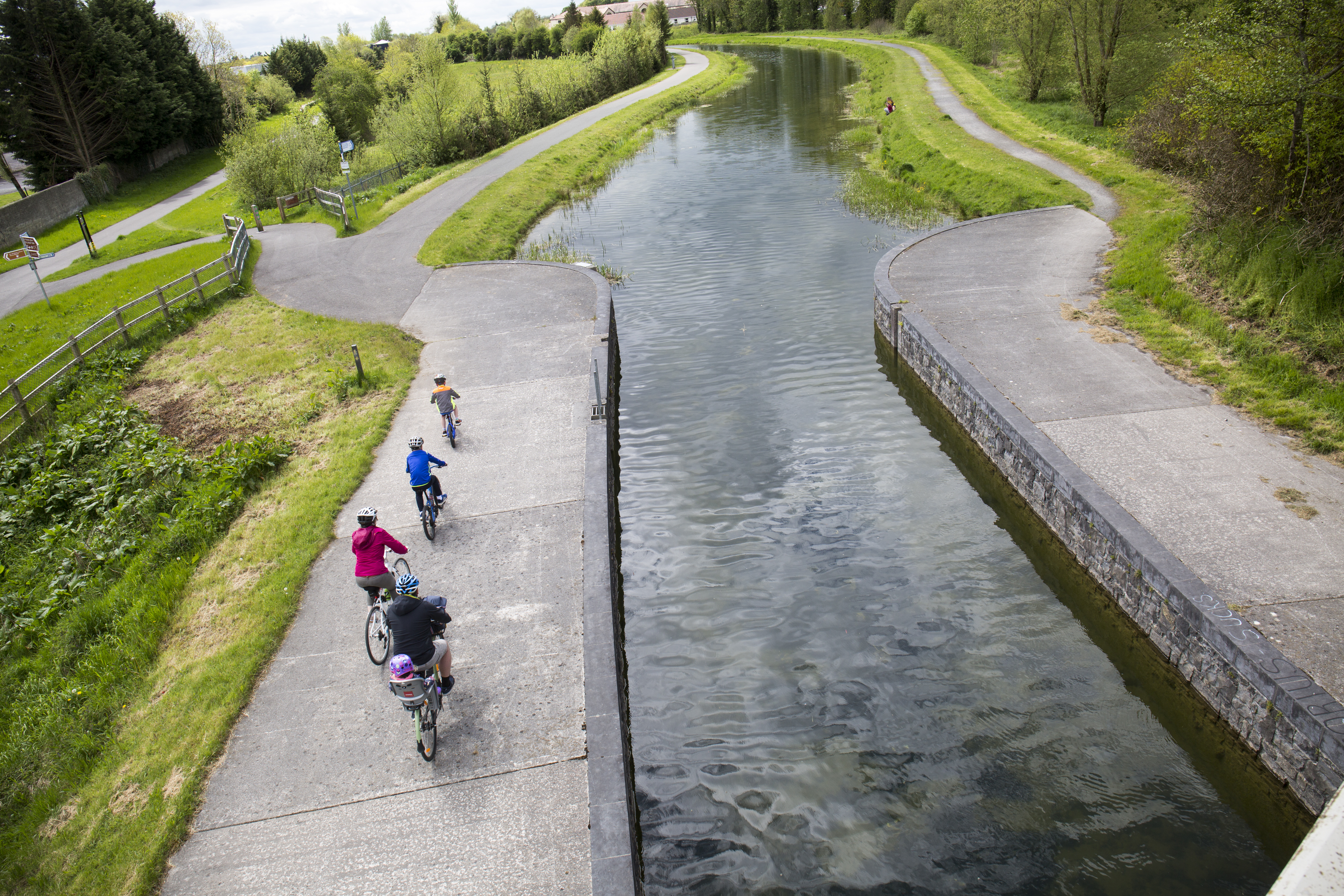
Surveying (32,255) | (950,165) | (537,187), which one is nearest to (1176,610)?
(950,165)

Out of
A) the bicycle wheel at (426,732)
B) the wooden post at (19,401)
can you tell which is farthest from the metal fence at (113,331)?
the bicycle wheel at (426,732)

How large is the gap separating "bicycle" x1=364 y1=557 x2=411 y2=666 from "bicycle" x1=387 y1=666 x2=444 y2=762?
1154mm

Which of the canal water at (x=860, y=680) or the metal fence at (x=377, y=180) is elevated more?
the metal fence at (x=377, y=180)

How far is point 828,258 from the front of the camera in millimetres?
21625

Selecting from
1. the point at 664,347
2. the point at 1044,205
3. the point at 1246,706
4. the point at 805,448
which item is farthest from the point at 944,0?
the point at 1246,706

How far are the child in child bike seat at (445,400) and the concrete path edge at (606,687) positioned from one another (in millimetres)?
2196

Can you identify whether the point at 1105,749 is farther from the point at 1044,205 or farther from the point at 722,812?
the point at 1044,205

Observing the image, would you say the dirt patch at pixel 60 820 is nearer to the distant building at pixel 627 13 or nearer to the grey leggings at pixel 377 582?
the grey leggings at pixel 377 582

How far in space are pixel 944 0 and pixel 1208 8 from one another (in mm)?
43216

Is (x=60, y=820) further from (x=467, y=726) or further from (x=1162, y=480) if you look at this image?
(x=1162, y=480)

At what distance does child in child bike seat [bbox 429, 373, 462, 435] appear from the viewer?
12.7 meters

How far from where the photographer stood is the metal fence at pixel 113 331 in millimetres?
16047

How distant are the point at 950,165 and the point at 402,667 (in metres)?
24.7

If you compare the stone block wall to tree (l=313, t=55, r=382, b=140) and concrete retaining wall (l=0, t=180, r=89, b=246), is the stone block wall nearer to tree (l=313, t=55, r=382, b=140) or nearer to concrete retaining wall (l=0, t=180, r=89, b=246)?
concrete retaining wall (l=0, t=180, r=89, b=246)
